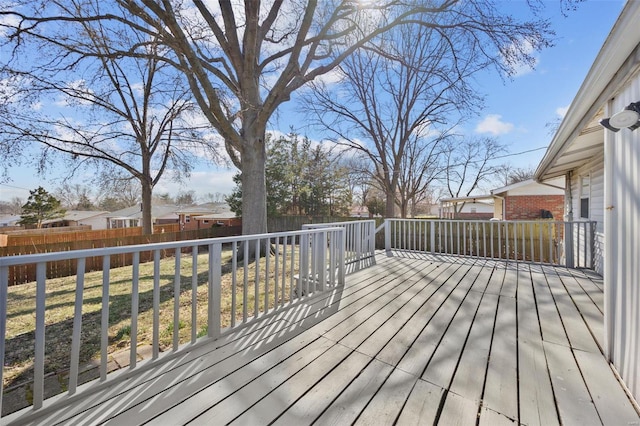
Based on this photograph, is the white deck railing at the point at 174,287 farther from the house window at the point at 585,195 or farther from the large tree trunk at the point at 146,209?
the large tree trunk at the point at 146,209

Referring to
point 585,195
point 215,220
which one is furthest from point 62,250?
point 215,220

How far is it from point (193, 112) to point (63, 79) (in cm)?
447

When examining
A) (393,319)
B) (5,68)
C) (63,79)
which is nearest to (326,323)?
(393,319)

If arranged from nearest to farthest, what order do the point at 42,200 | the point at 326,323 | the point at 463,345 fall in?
1. the point at 463,345
2. the point at 326,323
3. the point at 42,200

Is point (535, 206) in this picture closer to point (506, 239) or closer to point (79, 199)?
point (506, 239)

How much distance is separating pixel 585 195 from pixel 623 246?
19.3 ft

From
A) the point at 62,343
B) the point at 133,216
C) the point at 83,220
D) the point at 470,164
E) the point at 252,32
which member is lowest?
the point at 62,343

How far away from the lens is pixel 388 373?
1.82 m

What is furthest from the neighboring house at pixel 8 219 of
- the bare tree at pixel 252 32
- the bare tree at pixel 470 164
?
the bare tree at pixel 470 164

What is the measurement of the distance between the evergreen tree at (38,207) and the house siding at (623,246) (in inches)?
1500

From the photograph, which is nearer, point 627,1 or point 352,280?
point 627,1

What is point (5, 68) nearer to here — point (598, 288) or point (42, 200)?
point (598, 288)

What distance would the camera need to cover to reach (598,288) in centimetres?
369

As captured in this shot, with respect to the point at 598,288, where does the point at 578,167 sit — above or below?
above
